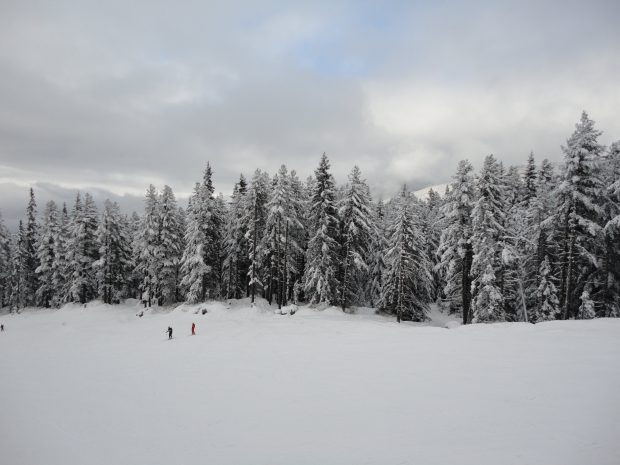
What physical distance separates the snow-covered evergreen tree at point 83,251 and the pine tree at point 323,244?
33.9 m

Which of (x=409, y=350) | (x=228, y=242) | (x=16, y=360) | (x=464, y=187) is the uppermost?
(x=464, y=187)

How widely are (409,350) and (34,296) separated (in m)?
66.6

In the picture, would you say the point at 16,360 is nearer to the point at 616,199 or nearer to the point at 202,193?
the point at 202,193

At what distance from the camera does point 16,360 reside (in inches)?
1121

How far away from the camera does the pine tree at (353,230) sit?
130 ft

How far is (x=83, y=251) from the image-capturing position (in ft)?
173

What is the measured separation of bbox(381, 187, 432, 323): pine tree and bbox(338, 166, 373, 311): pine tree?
3107mm

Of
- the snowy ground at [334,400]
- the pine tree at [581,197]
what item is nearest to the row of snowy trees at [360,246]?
the pine tree at [581,197]

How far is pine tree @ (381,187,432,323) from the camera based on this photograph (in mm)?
38438

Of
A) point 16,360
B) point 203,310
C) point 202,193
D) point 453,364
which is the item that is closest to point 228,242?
point 202,193

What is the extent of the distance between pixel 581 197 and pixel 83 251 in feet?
199

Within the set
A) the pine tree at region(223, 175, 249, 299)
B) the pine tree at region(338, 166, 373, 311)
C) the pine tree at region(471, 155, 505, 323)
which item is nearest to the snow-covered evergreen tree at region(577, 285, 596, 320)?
the pine tree at region(471, 155, 505, 323)

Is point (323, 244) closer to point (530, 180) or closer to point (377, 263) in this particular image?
point (377, 263)

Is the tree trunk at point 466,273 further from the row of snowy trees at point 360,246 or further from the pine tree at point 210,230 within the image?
the pine tree at point 210,230
